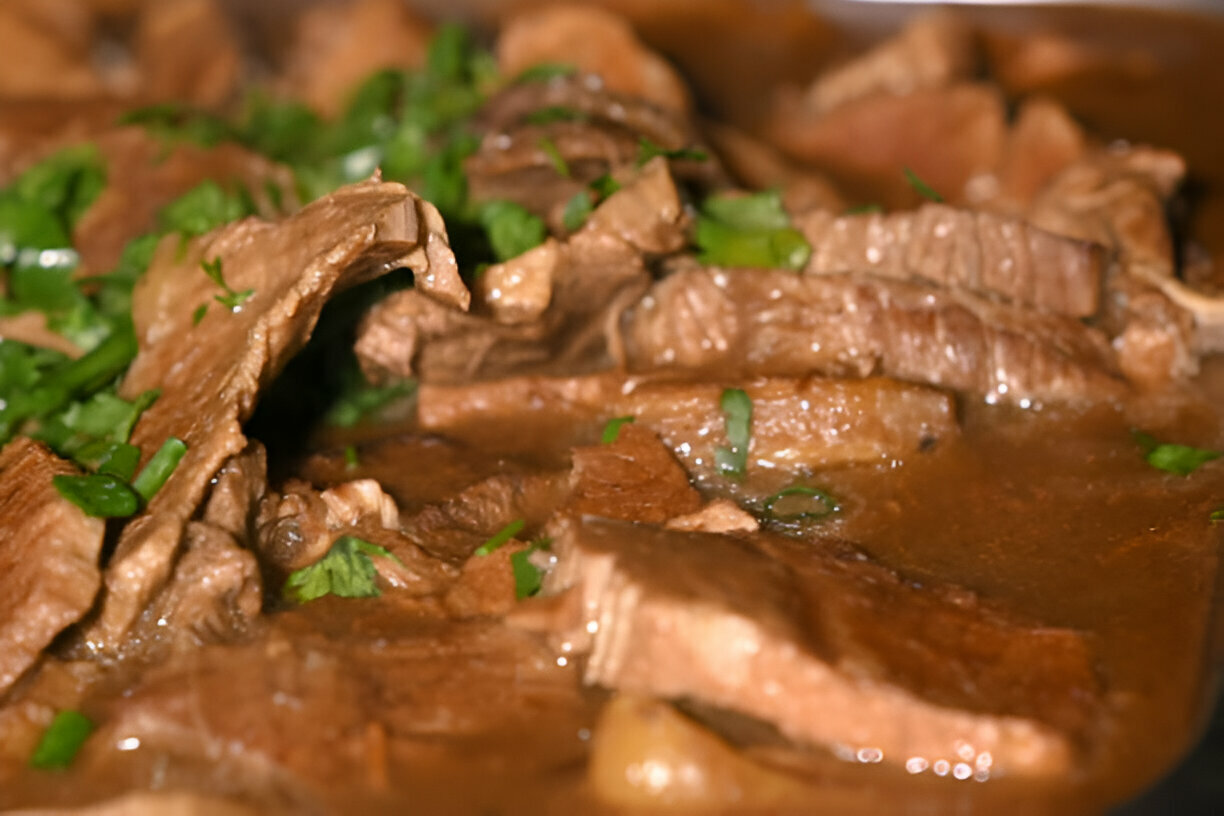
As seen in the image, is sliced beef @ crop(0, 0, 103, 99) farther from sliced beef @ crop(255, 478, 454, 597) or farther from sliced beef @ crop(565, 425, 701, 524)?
sliced beef @ crop(565, 425, 701, 524)

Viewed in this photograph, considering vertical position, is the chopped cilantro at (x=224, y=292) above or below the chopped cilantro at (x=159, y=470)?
above

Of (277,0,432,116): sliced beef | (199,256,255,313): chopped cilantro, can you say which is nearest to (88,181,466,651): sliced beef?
(199,256,255,313): chopped cilantro

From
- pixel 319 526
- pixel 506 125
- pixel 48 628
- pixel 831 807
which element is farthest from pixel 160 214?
pixel 831 807

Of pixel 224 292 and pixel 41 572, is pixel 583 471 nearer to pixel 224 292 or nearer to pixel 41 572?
pixel 224 292

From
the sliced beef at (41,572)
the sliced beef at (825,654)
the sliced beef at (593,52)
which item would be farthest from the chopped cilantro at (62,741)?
the sliced beef at (593,52)

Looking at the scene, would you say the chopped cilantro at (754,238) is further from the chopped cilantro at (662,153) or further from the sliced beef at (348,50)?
the sliced beef at (348,50)

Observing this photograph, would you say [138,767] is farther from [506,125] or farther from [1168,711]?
[506,125]
